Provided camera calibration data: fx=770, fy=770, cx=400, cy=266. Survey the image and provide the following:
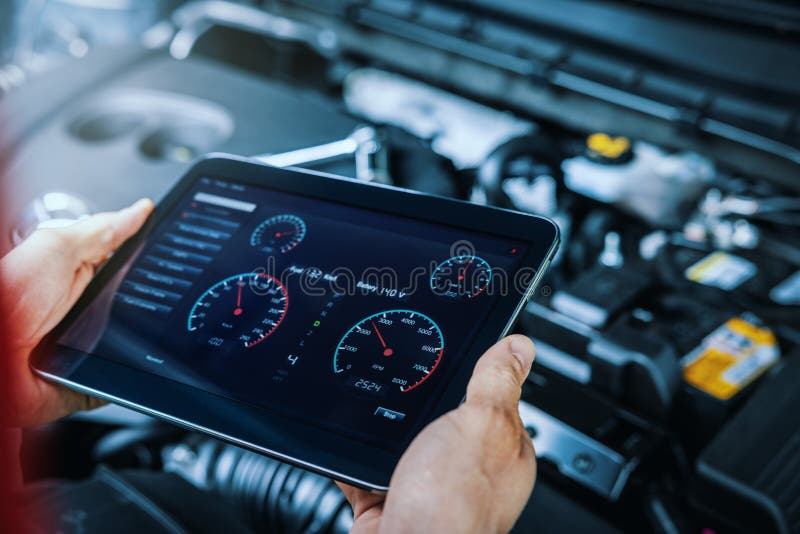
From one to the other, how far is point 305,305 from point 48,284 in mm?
330

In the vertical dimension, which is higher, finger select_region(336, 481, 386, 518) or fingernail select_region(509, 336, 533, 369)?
fingernail select_region(509, 336, 533, 369)

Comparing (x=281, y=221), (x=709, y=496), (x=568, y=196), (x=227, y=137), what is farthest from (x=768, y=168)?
(x=227, y=137)

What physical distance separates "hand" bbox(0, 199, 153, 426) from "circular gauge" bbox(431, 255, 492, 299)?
0.41 m

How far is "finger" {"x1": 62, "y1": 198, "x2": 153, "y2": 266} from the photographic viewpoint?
3.17ft

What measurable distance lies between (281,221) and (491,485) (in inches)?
16.7

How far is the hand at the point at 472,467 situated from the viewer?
0.66 m

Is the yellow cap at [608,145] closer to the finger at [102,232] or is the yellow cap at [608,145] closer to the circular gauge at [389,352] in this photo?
the circular gauge at [389,352]

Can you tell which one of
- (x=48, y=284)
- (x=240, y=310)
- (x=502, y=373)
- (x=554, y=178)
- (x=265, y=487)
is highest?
Result: (x=554, y=178)

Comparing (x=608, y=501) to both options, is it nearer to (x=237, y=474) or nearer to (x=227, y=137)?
(x=237, y=474)

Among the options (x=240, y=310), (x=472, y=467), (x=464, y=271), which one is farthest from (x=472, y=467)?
(x=240, y=310)

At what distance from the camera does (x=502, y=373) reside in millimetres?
702

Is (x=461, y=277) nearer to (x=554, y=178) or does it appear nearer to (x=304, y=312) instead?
(x=304, y=312)

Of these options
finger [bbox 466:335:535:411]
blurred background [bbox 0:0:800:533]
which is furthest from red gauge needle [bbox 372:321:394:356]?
blurred background [bbox 0:0:800:533]

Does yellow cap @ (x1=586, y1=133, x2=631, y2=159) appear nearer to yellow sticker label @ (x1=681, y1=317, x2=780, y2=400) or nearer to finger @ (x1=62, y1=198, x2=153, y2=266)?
yellow sticker label @ (x1=681, y1=317, x2=780, y2=400)
